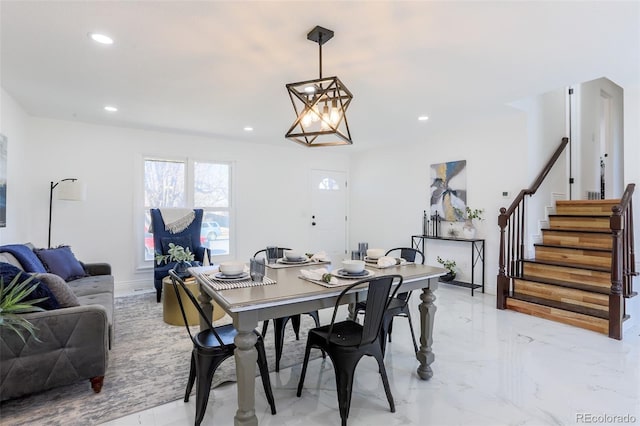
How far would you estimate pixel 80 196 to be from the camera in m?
4.14

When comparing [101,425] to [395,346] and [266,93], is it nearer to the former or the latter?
[395,346]

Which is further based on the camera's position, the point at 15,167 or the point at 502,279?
the point at 502,279

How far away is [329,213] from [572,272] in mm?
4148

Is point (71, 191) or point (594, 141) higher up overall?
point (594, 141)

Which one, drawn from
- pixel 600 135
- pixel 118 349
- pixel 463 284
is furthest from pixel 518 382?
pixel 600 135

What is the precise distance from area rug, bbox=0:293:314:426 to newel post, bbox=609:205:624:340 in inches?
113

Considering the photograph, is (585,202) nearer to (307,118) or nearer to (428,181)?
(428,181)

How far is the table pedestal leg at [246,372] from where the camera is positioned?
167 centimetres

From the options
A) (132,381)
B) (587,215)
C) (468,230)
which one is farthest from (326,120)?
(587,215)

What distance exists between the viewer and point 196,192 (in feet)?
18.1

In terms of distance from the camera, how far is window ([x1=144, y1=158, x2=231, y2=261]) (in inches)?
203

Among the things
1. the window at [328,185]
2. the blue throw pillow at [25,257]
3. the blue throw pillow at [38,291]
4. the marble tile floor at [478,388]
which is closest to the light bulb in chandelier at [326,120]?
the marble tile floor at [478,388]

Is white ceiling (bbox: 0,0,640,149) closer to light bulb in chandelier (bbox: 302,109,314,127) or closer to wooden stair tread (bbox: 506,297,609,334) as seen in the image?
light bulb in chandelier (bbox: 302,109,314,127)

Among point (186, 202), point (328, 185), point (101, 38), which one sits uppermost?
point (101, 38)
